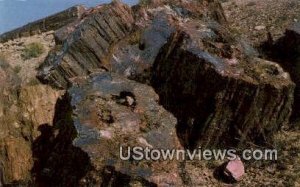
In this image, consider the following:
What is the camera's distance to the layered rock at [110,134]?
31.1ft

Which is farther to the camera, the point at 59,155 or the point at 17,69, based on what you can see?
the point at 17,69

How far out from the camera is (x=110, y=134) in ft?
33.4

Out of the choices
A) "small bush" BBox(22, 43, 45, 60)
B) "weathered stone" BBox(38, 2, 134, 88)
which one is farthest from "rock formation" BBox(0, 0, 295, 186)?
"small bush" BBox(22, 43, 45, 60)

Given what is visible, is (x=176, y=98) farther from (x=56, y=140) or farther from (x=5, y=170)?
(x=5, y=170)

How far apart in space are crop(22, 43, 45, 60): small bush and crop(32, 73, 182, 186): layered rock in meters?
7.48

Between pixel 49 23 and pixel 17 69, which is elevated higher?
pixel 49 23

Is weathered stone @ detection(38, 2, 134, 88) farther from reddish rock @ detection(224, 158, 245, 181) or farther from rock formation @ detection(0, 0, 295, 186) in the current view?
reddish rock @ detection(224, 158, 245, 181)

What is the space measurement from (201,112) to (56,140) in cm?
283

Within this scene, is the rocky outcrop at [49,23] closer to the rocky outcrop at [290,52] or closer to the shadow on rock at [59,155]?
the rocky outcrop at [290,52]

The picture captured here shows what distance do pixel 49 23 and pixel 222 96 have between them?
43.2ft

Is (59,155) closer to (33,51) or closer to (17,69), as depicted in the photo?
(17,69)

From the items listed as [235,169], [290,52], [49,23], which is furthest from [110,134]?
[49,23]

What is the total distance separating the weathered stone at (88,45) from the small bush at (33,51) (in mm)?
3383

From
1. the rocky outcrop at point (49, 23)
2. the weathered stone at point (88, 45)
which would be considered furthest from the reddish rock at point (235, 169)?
the rocky outcrop at point (49, 23)
